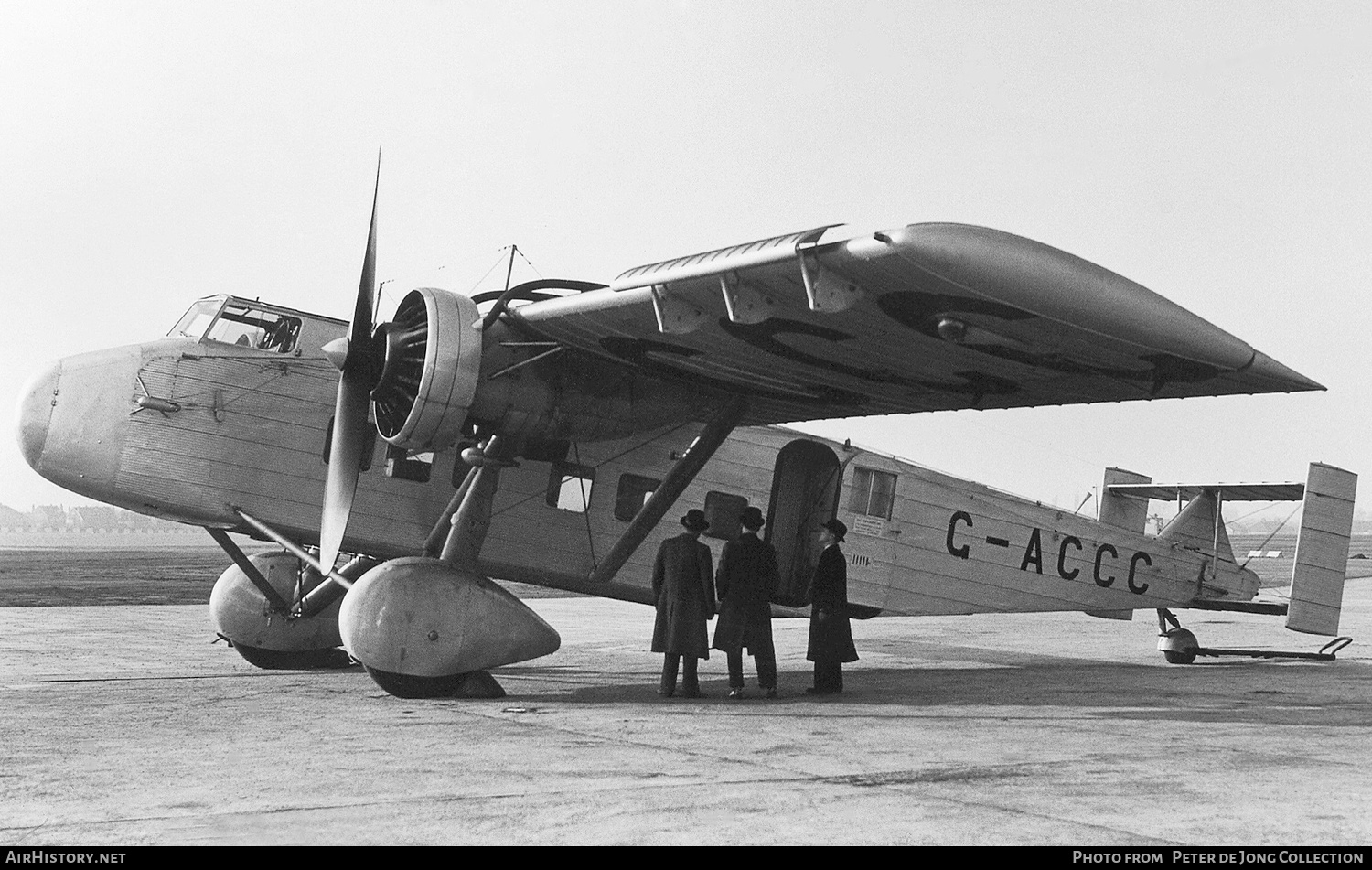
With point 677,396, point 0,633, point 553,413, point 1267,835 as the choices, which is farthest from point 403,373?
point 0,633

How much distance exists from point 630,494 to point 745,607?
6.77ft

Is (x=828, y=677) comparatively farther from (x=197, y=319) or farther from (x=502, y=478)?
(x=197, y=319)

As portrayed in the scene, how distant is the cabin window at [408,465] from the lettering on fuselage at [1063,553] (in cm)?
595

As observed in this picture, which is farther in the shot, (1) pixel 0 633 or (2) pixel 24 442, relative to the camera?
(1) pixel 0 633

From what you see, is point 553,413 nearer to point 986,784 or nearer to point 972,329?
point 972,329

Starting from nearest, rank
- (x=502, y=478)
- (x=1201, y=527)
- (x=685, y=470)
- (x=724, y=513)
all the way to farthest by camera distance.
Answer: (x=685, y=470) → (x=502, y=478) → (x=724, y=513) → (x=1201, y=527)

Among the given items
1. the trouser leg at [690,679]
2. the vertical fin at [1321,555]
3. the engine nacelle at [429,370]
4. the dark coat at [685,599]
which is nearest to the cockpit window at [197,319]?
the engine nacelle at [429,370]

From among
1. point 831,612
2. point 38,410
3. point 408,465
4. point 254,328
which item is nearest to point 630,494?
point 408,465

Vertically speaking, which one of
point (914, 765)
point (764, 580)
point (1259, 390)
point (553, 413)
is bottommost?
point (914, 765)

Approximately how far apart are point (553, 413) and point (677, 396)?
4.30 ft

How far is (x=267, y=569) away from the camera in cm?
1329

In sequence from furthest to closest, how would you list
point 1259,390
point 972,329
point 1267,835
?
point 1259,390
point 972,329
point 1267,835

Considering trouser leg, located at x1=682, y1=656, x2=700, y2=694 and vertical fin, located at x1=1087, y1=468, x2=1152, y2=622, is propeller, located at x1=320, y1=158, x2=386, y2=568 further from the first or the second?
vertical fin, located at x1=1087, y1=468, x2=1152, y2=622

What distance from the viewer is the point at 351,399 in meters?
10.7
